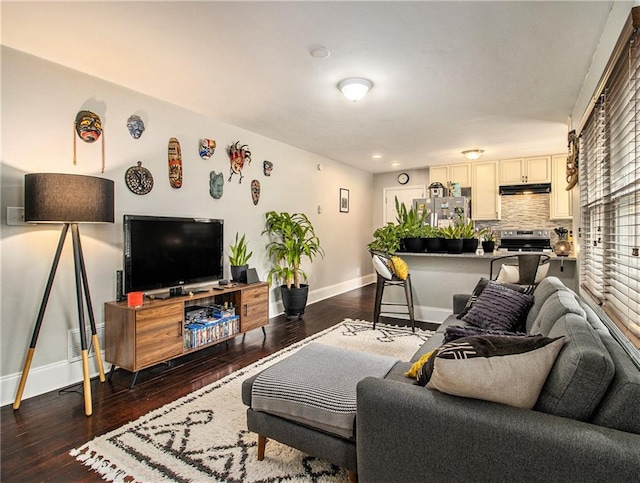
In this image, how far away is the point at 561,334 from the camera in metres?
1.32

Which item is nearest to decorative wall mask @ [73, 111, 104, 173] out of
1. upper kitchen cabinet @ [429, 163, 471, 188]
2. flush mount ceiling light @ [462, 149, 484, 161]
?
flush mount ceiling light @ [462, 149, 484, 161]

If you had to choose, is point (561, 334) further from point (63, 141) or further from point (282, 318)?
point (282, 318)

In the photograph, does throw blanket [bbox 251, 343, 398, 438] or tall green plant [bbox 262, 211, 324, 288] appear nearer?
throw blanket [bbox 251, 343, 398, 438]

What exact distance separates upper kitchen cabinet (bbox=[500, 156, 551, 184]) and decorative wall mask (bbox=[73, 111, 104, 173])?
604 cm

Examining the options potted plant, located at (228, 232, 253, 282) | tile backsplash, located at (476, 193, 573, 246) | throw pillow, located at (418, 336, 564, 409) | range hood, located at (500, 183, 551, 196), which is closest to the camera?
throw pillow, located at (418, 336, 564, 409)

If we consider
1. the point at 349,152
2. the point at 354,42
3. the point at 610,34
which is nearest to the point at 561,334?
the point at 610,34

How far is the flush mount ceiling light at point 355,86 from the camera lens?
2.87 metres

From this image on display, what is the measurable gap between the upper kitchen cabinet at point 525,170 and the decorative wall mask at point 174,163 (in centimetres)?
536

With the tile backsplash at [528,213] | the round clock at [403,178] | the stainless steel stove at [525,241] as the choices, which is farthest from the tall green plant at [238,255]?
the tile backsplash at [528,213]

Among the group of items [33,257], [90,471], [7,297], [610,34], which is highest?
[610,34]

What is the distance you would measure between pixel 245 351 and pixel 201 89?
2500 millimetres

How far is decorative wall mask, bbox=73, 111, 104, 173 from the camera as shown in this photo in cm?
278

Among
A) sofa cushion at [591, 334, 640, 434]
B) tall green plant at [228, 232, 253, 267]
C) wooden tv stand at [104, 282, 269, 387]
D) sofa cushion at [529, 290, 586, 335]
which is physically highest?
tall green plant at [228, 232, 253, 267]

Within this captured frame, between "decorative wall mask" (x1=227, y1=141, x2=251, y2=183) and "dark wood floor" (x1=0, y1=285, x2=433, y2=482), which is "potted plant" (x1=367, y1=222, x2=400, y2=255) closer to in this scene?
"dark wood floor" (x1=0, y1=285, x2=433, y2=482)
